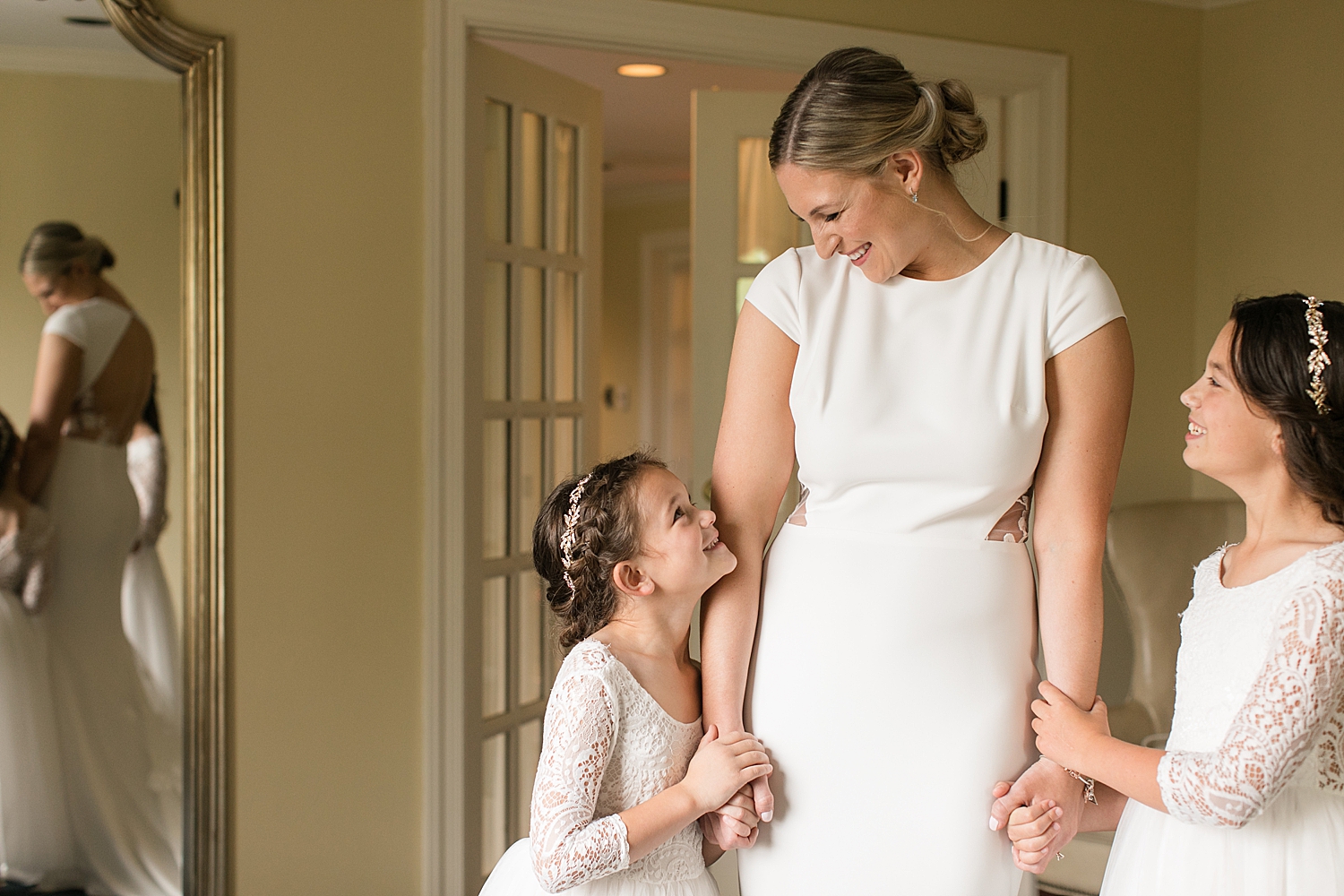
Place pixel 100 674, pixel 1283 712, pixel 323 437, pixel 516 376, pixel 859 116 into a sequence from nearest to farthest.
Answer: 1. pixel 1283 712
2. pixel 859 116
3. pixel 100 674
4. pixel 323 437
5. pixel 516 376

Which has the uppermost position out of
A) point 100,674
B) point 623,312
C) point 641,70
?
point 641,70

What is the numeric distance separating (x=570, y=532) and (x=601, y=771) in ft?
1.03

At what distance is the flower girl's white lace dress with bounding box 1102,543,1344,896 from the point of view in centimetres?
115

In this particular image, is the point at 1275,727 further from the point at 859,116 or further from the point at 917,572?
the point at 859,116

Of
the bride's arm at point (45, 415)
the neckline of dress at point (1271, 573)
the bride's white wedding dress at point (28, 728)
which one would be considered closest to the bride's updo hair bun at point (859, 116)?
the neckline of dress at point (1271, 573)

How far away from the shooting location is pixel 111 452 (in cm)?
238

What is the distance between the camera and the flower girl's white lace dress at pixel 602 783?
1.32m

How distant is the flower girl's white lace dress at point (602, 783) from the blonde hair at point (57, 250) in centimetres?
157

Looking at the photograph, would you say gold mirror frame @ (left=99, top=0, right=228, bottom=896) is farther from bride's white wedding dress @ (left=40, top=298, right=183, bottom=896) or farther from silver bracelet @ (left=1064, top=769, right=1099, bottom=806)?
silver bracelet @ (left=1064, top=769, right=1099, bottom=806)

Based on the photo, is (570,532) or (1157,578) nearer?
(570,532)

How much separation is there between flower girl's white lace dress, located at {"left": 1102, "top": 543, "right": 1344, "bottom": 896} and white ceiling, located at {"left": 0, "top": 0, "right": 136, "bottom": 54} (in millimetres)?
2350

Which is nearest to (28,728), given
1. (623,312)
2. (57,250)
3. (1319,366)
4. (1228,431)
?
(57,250)

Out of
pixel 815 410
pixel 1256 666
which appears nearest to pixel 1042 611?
pixel 1256 666

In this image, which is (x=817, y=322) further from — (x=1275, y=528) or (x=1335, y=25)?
(x=1335, y=25)
